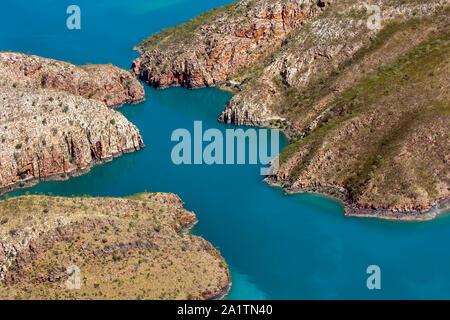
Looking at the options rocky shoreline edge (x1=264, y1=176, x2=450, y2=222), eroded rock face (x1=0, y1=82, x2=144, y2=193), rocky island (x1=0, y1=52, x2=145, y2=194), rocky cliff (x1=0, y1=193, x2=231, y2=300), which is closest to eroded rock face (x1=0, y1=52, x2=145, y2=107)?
rocky island (x1=0, y1=52, x2=145, y2=194)

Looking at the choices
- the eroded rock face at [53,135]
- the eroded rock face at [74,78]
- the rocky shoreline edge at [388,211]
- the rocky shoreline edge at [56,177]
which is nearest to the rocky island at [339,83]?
the rocky shoreline edge at [388,211]

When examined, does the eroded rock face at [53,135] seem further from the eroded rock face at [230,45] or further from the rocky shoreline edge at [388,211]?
the rocky shoreline edge at [388,211]

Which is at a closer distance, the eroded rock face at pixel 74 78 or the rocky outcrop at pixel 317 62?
the rocky outcrop at pixel 317 62

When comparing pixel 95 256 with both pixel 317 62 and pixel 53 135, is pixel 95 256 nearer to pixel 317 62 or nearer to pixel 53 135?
pixel 53 135

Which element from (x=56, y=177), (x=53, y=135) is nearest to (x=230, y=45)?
(x=53, y=135)

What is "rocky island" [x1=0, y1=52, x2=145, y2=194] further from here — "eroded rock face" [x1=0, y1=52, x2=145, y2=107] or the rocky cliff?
the rocky cliff

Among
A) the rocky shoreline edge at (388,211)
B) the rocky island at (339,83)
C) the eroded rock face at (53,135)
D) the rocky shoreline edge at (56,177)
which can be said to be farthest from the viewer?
the eroded rock face at (53,135)

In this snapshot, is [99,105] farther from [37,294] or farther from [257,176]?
[37,294]
